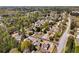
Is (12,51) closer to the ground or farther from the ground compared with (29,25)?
closer to the ground

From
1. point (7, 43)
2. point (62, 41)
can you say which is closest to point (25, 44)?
point (7, 43)

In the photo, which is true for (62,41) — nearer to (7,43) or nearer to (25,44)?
(25,44)

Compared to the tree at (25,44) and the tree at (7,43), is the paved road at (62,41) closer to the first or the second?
the tree at (25,44)

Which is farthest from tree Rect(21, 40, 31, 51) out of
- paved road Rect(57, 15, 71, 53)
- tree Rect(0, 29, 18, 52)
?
paved road Rect(57, 15, 71, 53)

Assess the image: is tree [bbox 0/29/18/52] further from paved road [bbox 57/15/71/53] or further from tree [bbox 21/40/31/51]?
paved road [bbox 57/15/71/53]

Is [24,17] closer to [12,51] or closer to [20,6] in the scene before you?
[20,6]

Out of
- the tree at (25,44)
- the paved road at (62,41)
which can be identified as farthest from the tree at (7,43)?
the paved road at (62,41)
